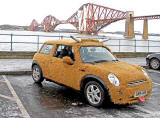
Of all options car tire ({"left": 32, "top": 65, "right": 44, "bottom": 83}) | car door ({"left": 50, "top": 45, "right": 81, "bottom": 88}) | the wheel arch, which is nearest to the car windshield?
car door ({"left": 50, "top": 45, "right": 81, "bottom": 88})

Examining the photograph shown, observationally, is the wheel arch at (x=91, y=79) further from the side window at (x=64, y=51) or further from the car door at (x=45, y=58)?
the car door at (x=45, y=58)

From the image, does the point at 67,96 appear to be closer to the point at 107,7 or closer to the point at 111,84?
the point at 111,84

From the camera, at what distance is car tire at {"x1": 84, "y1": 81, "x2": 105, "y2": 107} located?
16.8 ft

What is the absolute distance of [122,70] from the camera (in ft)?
17.3

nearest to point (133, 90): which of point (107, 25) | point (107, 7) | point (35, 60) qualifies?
point (35, 60)

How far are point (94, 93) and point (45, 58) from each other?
2.30 m

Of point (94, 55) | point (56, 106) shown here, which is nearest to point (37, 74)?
point (94, 55)

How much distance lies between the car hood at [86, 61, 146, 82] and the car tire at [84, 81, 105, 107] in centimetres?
37

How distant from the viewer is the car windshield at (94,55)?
5848 millimetres

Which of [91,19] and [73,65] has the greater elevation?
[91,19]

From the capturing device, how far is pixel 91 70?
5387mm

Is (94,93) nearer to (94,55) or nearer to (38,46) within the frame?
(94,55)

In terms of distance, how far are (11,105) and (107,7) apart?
112951 millimetres

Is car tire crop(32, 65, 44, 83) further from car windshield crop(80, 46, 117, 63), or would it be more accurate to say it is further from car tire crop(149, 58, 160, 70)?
car tire crop(149, 58, 160, 70)
